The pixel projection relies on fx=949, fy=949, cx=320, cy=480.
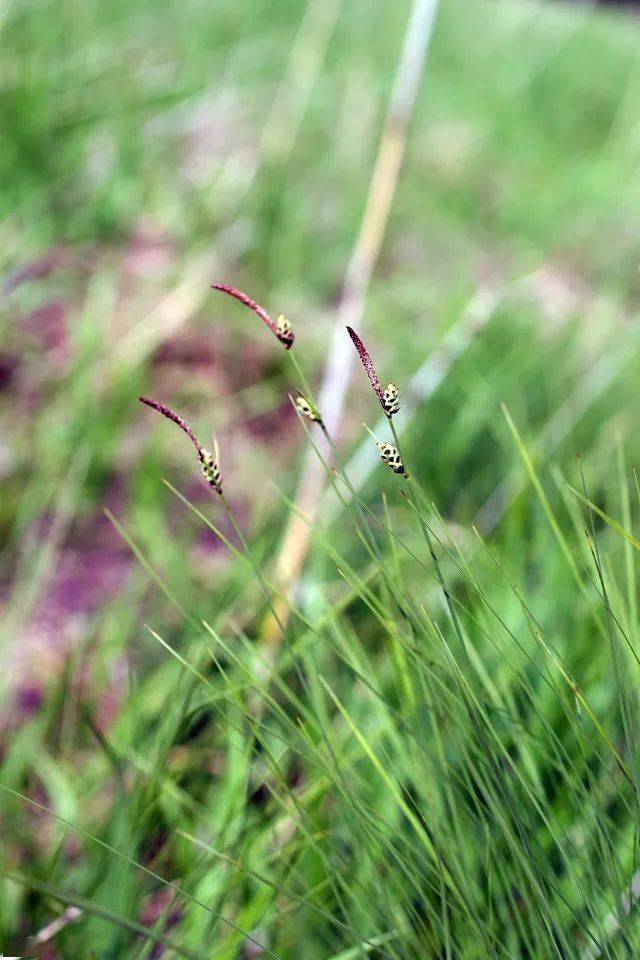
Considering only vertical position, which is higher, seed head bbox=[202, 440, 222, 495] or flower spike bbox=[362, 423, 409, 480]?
flower spike bbox=[362, 423, 409, 480]

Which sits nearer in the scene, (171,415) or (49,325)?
(171,415)

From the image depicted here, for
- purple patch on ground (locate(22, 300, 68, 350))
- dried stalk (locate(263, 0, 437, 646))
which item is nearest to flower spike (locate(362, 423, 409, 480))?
dried stalk (locate(263, 0, 437, 646))

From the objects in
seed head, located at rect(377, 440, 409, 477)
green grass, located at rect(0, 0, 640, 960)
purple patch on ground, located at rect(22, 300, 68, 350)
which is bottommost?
purple patch on ground, located at rect(22, 300, 68, 350)

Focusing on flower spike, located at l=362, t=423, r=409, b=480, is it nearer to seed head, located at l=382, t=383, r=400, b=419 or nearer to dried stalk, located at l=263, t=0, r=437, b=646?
seed head, located at l=382, t=383, r=400, b=419

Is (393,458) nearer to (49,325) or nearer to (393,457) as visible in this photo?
(393,457)

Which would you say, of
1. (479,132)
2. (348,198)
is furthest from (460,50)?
(348,198)

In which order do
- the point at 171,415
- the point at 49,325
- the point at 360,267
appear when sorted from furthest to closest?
the point at 49,325
the point at 360,267
the point at 171,415

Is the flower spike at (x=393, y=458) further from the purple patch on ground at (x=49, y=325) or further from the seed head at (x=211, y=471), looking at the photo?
the purple patch on ground at (x=49, y=325)

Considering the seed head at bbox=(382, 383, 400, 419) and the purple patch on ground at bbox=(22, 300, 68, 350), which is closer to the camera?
the seed head at bbox=(382, 383, 400, 419)

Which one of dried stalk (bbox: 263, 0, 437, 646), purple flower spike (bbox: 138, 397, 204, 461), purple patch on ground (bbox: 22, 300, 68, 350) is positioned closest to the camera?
purple flower spike (bbox: 138, 397, 204, 461)

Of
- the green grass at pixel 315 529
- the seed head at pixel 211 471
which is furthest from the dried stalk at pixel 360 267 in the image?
the seed head at pixel 211 471

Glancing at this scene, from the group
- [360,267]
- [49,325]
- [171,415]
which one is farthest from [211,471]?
[49,325]
